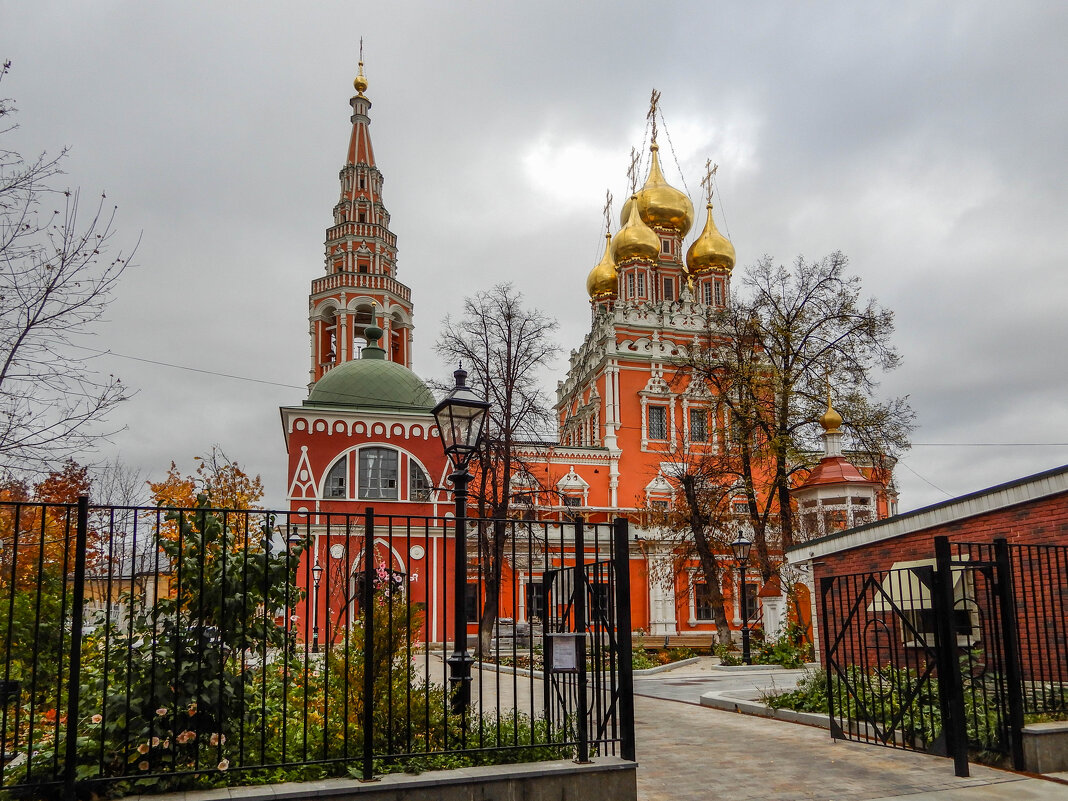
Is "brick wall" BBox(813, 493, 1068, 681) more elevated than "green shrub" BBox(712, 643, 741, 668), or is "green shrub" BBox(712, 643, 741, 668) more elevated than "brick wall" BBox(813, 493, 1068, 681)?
"brick wall" BBox(813, 493, 1068, 681)

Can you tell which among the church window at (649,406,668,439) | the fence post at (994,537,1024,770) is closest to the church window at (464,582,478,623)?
the church window at (649,406,668,439)

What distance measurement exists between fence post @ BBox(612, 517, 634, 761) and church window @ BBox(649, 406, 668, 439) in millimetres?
34193

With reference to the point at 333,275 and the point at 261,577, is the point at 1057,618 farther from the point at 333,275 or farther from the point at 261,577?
the point at 333,275

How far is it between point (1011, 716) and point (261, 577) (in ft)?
21.9

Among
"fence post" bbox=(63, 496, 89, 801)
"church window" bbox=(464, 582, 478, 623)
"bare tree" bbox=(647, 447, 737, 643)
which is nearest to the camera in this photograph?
"fence post" bbox=(63, 496, 89, 801)

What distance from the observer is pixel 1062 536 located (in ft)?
30.4

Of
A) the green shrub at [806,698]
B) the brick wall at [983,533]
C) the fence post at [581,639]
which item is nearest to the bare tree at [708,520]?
the brick wall at [983,533]

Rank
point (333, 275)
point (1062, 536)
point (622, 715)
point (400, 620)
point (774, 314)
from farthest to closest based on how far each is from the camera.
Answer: point (333, 275) < point (774, 314) < point (1062, 536) < point (400, 620) < point (622, 715)

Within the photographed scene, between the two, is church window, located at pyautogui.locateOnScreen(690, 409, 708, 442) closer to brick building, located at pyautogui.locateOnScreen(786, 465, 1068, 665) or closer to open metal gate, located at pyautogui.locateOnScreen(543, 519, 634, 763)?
brick building, located at pyautogui.locateOnScreen(786, 465, 1068, 665)

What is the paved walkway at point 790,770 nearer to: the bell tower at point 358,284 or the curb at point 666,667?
the curb at point 666,667

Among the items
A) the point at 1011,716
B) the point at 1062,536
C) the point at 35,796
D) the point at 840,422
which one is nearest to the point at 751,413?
the point at 840,422

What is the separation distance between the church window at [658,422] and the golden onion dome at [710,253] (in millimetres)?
9639

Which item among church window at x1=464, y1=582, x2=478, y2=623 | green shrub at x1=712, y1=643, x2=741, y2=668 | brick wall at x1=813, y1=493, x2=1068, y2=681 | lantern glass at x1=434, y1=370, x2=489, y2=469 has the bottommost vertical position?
green shrub at x1=712, y1=643, x2=741, y2=668

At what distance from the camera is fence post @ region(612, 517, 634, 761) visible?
6.68 metres
